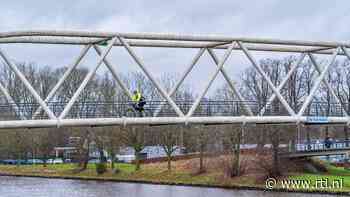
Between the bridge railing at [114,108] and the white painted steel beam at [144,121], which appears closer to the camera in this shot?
the white painted steel beam at [144,121]

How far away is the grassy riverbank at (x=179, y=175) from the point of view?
4903 cm

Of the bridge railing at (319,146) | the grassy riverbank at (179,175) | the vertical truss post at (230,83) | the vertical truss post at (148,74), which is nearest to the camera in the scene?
the vertical truss post at (148,74)

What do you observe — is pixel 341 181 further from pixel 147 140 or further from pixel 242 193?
pixel 147 140

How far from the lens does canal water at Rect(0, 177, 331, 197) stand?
45.3 m

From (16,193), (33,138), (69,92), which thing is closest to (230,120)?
(69,92)

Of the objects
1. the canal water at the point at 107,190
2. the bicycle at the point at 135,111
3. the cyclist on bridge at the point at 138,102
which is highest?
the cyclist on bridge at the point at 138,102

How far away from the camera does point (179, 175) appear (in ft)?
186

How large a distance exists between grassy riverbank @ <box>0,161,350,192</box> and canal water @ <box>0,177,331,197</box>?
5.59 ft

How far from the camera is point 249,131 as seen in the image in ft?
186

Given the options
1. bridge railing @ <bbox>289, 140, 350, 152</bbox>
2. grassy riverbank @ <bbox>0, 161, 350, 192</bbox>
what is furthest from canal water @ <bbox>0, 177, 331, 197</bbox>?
bridge railing @ <bbox>289, 140, 350, 152</bbox>

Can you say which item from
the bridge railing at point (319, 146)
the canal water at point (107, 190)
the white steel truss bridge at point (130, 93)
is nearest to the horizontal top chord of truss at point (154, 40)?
the white steel truss bridge at point (130, 93)

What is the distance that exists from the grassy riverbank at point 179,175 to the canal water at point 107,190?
67.0 inches

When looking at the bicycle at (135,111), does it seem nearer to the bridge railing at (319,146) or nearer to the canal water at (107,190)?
the canal water at (107,190)

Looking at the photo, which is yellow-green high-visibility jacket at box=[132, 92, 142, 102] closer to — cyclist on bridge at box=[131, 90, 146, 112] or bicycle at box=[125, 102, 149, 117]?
cyclist on bridge at box=[131, 90, 146, 112]
